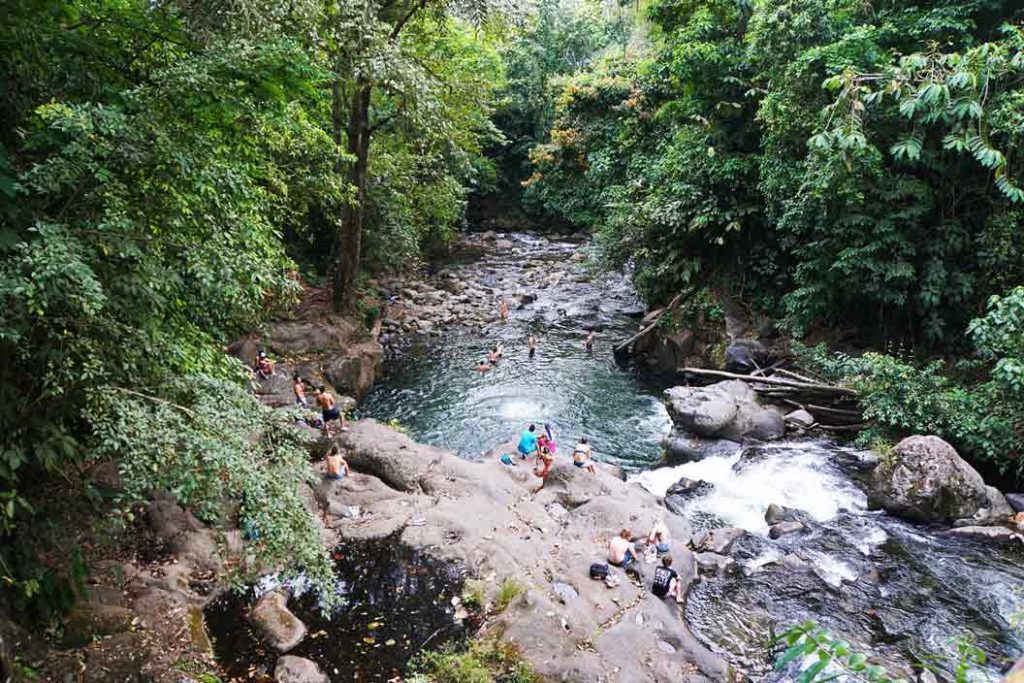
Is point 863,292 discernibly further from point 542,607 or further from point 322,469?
point 322,469

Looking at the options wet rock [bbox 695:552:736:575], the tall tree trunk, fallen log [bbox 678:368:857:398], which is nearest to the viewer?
wet rock [bbox 695:552:736:575]

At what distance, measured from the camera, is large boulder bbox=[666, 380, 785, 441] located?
15.9 m

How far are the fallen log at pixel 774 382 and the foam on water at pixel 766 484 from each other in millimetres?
1635

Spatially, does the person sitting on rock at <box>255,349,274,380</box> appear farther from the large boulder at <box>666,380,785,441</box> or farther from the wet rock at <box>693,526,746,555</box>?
the wet rock at <box>693,526,746,555</box>

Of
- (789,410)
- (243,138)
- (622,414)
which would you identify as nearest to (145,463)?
(243,138)

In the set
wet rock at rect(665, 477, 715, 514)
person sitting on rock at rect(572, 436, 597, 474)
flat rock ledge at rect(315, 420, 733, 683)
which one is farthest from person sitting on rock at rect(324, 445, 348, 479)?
wet rock at rect(665, 477, 715, 514)

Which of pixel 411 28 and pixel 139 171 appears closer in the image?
pixel 139 171

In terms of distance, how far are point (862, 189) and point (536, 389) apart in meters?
10.3

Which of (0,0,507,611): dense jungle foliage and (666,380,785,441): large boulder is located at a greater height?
(0,0,507,611): dense jungle foliage

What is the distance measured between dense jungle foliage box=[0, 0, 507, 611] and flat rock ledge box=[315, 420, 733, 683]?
10.4ft

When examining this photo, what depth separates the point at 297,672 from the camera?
23.4ft

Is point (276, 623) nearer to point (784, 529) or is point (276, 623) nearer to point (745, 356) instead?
point (784, 529)

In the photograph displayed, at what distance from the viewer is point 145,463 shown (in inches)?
219

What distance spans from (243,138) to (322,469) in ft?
19.7
